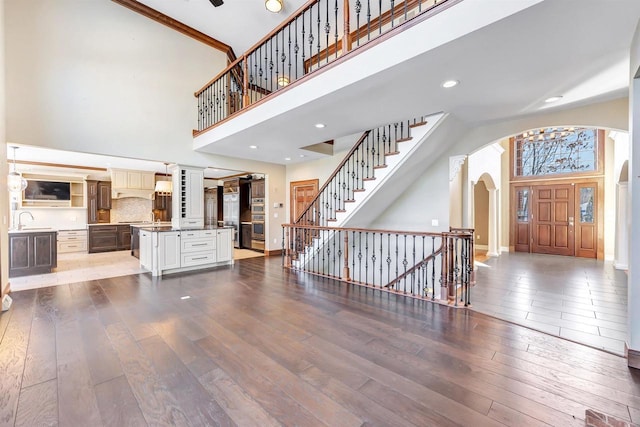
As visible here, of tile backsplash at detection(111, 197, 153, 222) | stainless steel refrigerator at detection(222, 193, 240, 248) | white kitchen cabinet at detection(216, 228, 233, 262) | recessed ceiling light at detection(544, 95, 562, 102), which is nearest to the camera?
recessed ceiling light at detection(544, 95, 562, 102)

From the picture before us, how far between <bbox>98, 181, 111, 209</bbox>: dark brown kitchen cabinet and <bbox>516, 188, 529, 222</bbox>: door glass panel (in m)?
13.0

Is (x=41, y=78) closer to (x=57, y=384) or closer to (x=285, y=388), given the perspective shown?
(x=57, y=384)

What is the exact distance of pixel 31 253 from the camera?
504 centimetres

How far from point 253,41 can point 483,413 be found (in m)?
7.31

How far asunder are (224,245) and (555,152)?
997cm

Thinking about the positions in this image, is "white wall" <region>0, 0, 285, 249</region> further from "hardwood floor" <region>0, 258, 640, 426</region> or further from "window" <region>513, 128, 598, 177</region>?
"window" <region>513, 128, 598, 177</region>

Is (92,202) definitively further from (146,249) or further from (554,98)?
(554,98)

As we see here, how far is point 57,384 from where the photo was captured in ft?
6.00

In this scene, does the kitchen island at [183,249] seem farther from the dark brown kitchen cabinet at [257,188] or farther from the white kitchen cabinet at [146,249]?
the dark brown kitchen cabinet at [257,188]

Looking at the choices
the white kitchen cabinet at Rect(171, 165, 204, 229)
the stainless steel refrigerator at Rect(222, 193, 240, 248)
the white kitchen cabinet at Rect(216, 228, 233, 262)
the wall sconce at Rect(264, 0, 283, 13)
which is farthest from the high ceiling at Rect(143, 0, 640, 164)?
the stainless steel refrigerator at Rect(222, 193, 240, 248)

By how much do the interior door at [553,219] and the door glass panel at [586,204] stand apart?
19 cm

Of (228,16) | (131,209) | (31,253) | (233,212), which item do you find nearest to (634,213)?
(228,16)

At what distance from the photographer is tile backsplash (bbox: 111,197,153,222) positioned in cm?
836

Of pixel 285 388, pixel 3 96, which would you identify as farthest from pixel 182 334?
pixel 3 96
